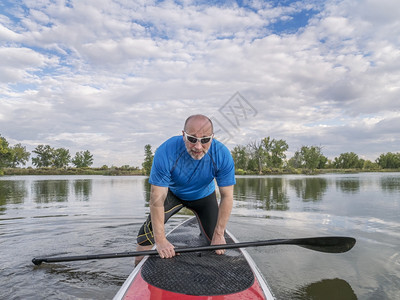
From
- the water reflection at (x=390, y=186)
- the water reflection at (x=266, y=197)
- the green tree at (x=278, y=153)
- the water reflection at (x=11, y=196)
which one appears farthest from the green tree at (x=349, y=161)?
the water reflection at (x=11, y=196)

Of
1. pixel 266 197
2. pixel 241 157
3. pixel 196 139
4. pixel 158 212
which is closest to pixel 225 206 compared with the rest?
pixel 158 212

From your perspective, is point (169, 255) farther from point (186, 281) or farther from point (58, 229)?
point (58, 229)

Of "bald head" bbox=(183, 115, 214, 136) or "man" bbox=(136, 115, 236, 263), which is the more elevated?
"bald head" bbox=(183, 115, 214, 136)

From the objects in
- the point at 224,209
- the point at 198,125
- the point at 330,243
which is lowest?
the point at 330,243

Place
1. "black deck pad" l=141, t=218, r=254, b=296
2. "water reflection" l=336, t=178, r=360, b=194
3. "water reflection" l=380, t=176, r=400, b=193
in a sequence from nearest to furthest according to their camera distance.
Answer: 1. "black deck pad" l=141, t=218, r=254, b=296
2. "water reflection" l=336, t=178, r=360, b=194
3. "water reflection" l=380, t=176, r=400, b=193

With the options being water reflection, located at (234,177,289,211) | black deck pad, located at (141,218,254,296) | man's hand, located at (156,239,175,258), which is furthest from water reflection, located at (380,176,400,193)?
man's hand, located at (156,239,175,258)

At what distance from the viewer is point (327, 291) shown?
141 inches

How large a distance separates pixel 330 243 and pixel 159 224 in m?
2.73

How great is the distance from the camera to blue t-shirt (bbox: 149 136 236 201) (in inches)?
140

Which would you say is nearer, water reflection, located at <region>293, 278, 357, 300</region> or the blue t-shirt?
water reflection, located at <region>293, 278, 357, 300</region>

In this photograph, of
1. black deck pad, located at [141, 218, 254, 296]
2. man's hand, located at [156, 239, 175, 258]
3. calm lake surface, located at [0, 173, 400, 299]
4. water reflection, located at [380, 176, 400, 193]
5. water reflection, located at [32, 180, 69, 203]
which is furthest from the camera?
water reflection, located at [380, 176, 400, 193]

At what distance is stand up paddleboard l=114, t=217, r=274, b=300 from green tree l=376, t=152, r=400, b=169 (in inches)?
4688

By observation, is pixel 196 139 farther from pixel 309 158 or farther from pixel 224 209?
pixel 309 158

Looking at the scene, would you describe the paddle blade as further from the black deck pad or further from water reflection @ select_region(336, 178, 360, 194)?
water reflection @ select_region(336, 178, 360, 194)
